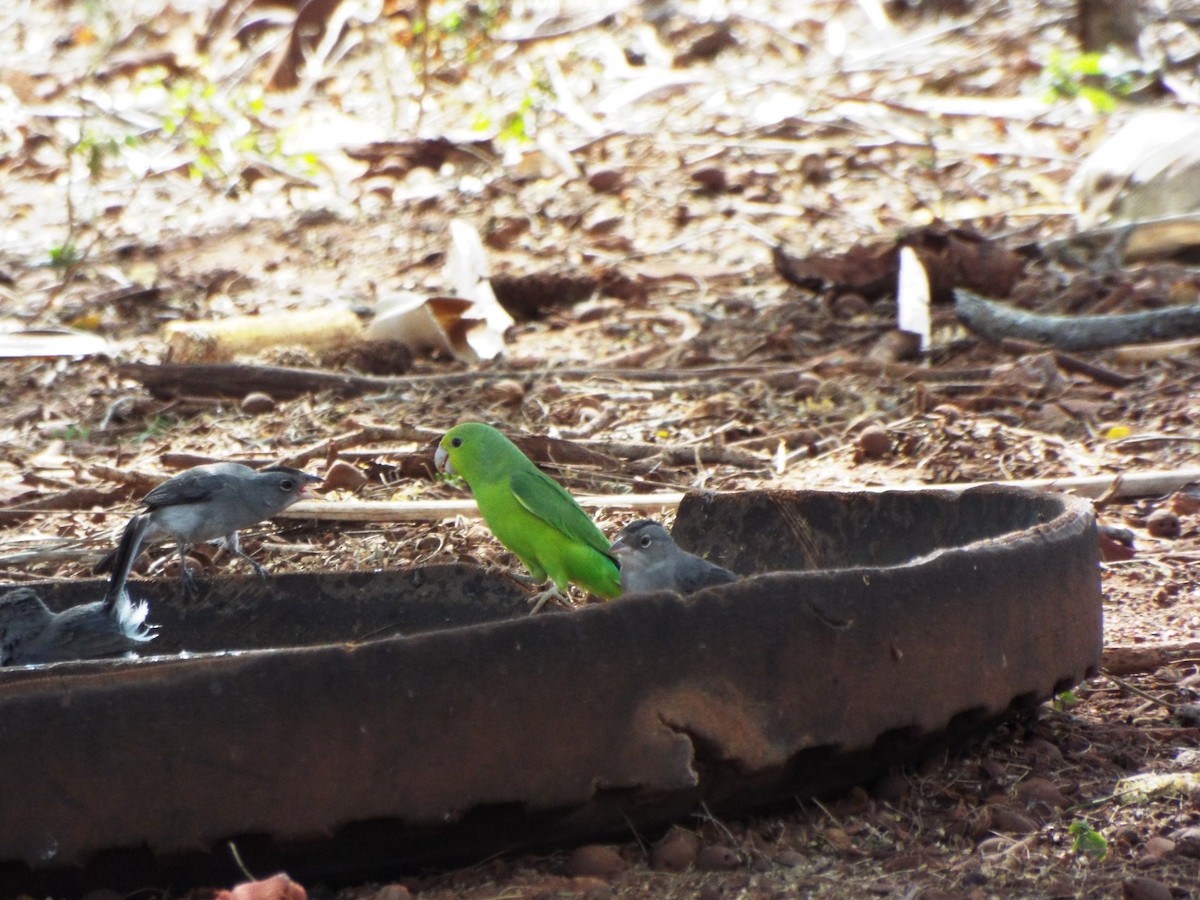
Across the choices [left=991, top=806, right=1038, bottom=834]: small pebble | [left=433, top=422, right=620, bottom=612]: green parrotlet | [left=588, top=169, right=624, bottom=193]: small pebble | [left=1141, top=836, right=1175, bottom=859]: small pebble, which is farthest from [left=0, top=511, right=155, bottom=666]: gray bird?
[left=588, top=169, right=624, bottom=193]: small pebble

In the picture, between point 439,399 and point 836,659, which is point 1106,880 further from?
point 439,399

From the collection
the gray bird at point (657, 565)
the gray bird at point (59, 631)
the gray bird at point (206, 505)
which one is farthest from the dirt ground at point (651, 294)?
the gray bird at point (59, 631)

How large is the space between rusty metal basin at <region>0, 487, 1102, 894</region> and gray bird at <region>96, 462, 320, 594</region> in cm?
177

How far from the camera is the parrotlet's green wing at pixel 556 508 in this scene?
4742mm

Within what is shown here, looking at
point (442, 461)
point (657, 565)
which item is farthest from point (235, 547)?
point (657, 565)

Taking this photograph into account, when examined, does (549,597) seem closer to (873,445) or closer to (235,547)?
(235,547)

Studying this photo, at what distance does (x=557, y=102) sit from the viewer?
1234cm

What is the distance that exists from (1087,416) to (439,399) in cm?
289

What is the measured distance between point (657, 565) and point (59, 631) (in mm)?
1515

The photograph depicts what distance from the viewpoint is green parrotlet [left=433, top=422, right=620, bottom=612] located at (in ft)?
15.6

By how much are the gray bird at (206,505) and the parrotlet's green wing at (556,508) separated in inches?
31.9

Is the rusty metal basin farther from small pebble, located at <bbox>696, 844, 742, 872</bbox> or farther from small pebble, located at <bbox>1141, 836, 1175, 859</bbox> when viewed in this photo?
small pebble, located at <bbox>1141, 836, 1175, 859</bbox>

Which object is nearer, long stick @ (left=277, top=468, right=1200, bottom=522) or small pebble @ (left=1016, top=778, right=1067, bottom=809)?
small pebble @ (left=1016, top=778, right=1067, bottom=809)

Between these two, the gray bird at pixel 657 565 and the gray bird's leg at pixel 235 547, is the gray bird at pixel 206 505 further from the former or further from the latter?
the gray bird at pixel 657 565
